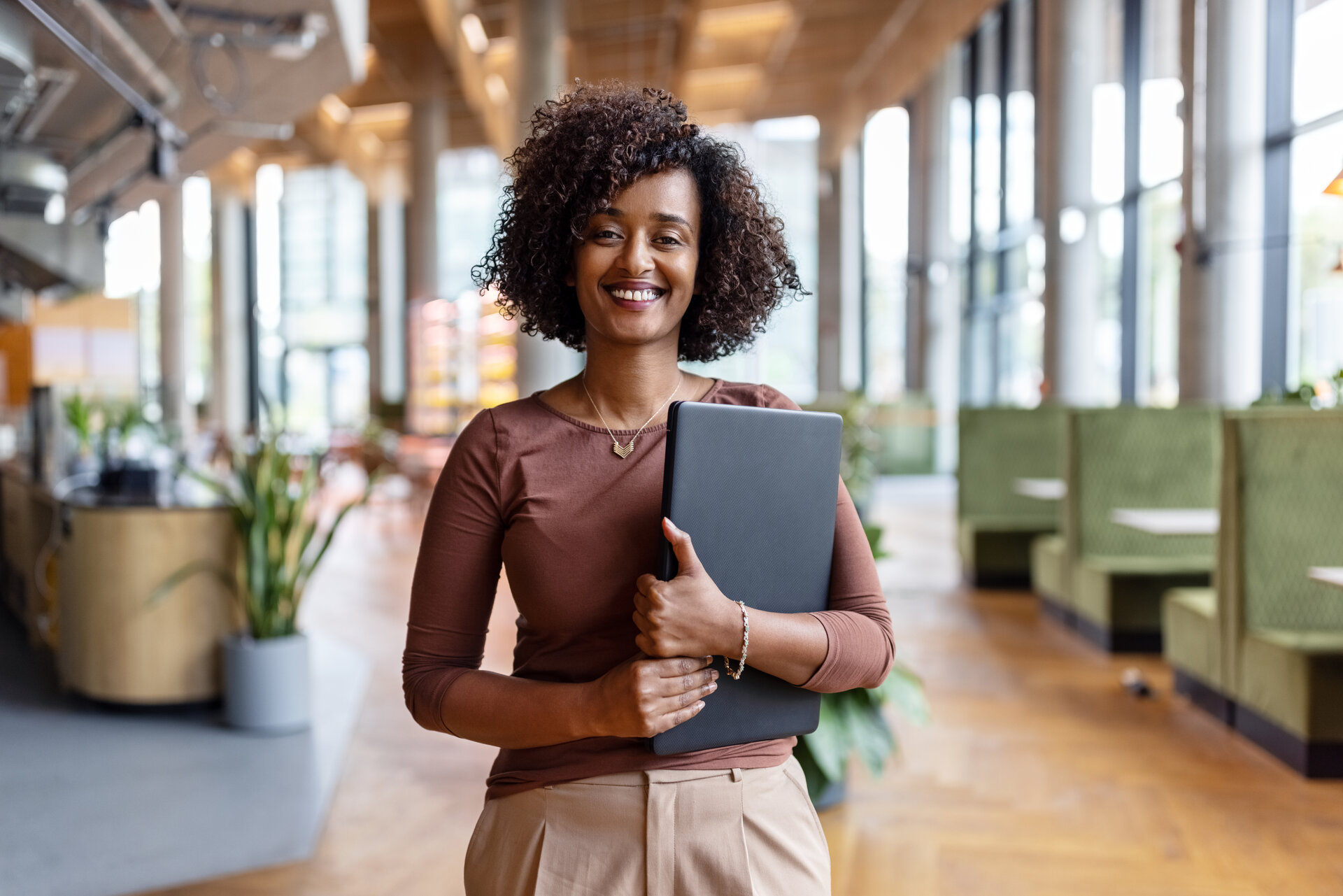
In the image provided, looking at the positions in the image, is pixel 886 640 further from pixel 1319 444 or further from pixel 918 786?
pixel 1319 444

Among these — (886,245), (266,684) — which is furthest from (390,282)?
(266,684)

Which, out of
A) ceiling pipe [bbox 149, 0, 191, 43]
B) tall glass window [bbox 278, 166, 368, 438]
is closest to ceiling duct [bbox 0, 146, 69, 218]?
ceiling pipe [bbox 149, 0, 191, 43]

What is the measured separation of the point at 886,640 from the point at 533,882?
0.39 metres

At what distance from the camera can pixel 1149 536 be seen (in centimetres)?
540

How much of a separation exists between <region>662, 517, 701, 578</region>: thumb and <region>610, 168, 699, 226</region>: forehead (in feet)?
0.99

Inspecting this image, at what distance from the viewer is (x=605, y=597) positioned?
3.11 feet

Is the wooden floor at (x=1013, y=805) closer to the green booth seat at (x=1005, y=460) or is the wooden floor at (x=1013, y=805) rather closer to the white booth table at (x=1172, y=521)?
the white booth table at (x=1172, y=521)

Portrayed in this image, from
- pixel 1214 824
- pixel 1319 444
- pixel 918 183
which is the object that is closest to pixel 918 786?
pixel 1214 824

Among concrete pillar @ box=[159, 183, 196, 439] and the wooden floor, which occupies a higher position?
concrete pillar @ box=[159, 183, 196, 439]

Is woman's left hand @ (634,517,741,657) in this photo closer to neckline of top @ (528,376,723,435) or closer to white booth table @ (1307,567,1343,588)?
neckline of top @ (528,376,723,435)

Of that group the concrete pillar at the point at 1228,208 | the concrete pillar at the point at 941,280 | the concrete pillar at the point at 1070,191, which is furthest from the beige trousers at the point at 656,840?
the concrete pillar at the point at 941,280

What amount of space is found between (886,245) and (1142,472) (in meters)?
11.8

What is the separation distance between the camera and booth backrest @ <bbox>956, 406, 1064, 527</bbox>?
281 inches

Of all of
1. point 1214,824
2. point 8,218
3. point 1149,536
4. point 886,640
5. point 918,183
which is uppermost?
point 918,183
